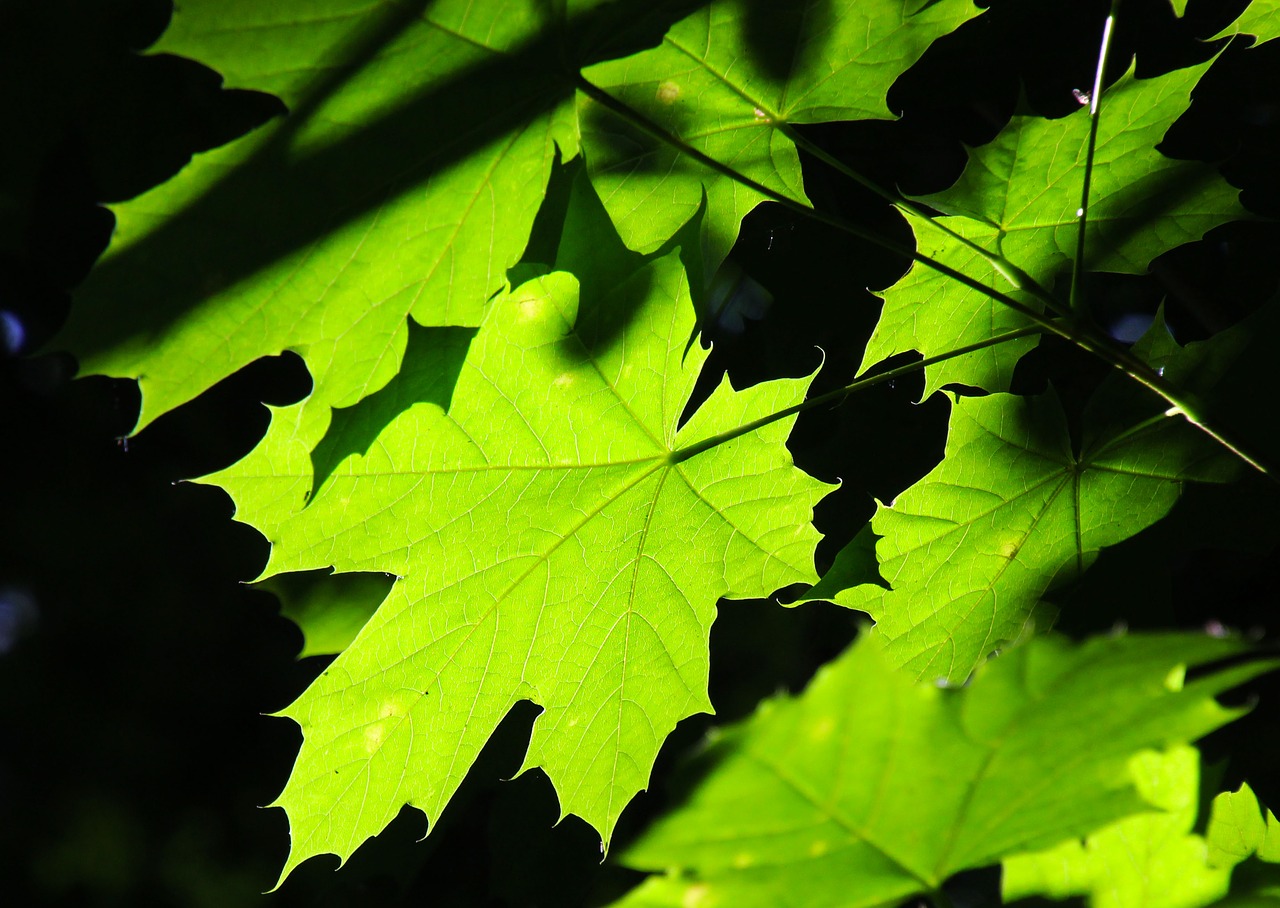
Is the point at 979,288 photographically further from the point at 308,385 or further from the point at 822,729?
the point at 308,385

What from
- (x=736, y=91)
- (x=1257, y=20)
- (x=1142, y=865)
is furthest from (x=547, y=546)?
(x=1257, y=20)

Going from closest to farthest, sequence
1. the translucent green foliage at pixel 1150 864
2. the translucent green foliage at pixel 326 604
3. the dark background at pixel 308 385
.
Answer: the translucent green foliage at pixel 1150 864 < the dark background at pixel 308 385 < the translucent green foliage at pixel 326 604

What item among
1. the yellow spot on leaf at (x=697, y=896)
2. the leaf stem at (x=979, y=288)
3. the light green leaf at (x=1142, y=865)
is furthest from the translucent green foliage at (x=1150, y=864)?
the leaf stem at (x=979, y=288)

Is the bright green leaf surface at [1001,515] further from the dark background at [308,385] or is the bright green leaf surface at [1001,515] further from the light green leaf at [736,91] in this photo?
the light green leaf at [736,91]

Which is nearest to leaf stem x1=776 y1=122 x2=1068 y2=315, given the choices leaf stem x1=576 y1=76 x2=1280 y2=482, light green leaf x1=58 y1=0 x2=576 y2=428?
leaf stem x1=576 y1=76 x2=1280 y2=482

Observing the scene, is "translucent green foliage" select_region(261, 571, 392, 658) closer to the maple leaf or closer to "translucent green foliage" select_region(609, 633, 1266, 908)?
the maple leaf

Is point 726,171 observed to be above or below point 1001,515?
above
